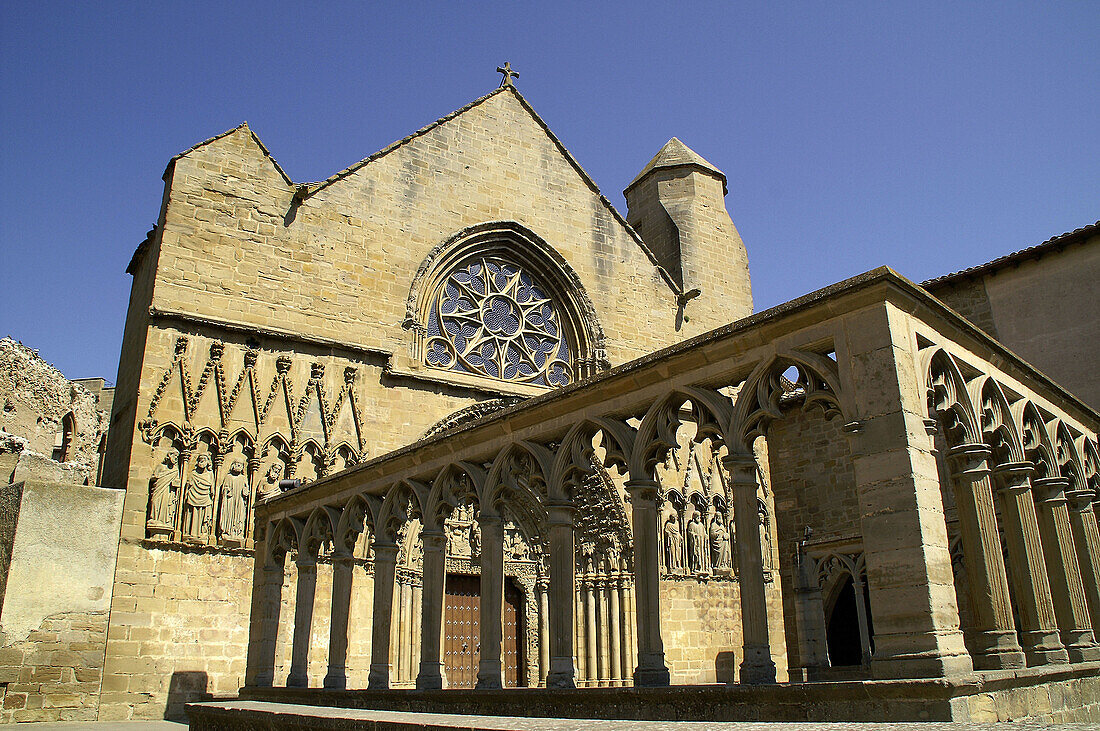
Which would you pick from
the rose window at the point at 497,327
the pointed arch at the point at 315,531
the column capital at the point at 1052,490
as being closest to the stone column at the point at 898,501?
the column capital at the point at 1052,490

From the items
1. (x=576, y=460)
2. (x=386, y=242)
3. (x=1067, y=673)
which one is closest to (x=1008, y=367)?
(x=1067, y=673)

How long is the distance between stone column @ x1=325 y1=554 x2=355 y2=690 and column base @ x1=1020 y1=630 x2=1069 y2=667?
5.94m

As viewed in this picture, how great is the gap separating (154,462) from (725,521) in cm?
837

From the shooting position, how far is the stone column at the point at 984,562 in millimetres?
5730

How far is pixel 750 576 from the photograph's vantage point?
18.6ft

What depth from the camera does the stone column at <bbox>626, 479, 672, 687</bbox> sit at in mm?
5863

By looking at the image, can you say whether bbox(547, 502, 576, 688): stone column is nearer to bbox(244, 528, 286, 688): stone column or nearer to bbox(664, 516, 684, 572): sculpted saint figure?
bbox(244, 528, 286, 688): stone column

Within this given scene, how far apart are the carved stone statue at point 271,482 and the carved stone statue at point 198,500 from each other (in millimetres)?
608

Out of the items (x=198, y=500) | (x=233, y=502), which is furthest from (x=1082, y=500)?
(x=198, y=500)

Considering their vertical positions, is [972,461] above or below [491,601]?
above

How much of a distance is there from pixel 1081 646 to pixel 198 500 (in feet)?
29.7

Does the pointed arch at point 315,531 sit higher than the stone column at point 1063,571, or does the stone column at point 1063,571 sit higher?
the pointed arch at point 315,531

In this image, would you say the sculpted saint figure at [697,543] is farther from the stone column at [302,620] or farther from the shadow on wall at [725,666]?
the stone column at [302,620]

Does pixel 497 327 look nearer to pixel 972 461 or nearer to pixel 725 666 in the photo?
pixel 725 666
